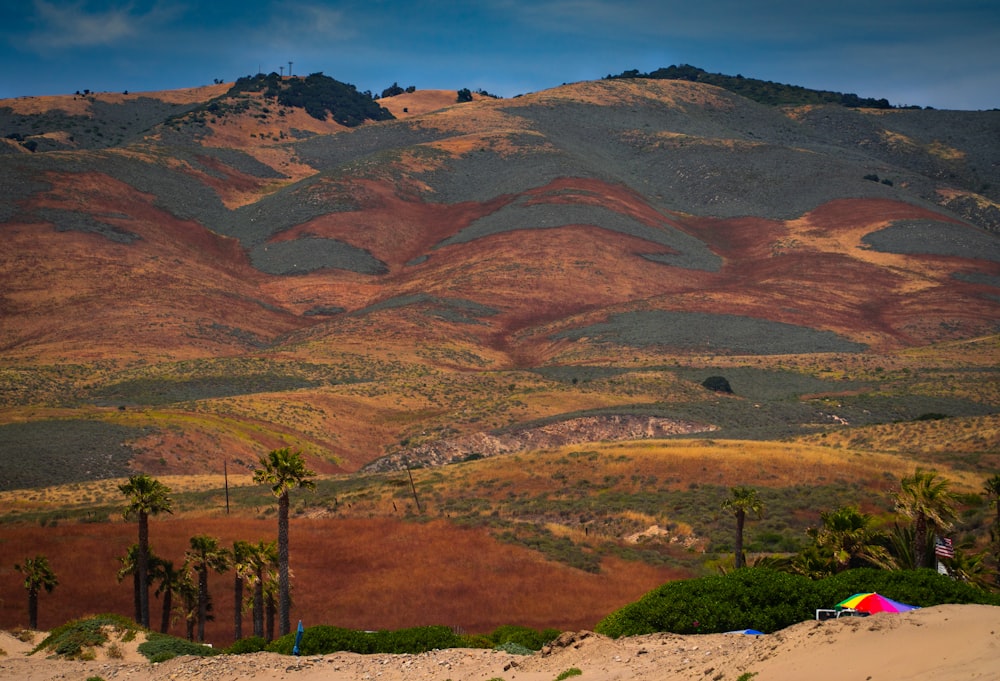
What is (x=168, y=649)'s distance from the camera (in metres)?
27.6

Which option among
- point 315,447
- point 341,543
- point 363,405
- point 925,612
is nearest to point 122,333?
point 363,405

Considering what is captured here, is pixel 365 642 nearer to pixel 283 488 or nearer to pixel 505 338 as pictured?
pixel 283 488

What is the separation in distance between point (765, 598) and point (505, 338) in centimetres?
10405

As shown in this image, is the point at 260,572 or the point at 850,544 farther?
the point at 260,572

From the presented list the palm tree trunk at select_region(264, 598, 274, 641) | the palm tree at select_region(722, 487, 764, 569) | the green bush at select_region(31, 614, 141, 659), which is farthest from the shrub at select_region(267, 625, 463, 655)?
the palm tree at select_region(722, 487, 764, 569)

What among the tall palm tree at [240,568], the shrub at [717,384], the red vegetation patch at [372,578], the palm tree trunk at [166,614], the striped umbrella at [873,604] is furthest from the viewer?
the shrub at [717,384]

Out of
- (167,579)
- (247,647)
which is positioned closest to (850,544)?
(247,647)

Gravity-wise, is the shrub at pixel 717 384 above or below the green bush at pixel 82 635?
above

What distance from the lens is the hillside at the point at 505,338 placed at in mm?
58594

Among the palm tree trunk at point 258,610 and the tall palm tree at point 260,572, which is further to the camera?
the tall palm tree at point 260,572

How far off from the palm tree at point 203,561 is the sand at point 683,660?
7.01m

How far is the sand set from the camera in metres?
15.4

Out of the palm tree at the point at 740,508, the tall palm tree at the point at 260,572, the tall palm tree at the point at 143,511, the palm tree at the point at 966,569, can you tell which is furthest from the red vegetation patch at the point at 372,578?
the palm tree at the point at 966,569

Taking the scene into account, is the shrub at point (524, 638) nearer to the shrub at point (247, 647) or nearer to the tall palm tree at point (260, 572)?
the shrub at point (247, 647)
